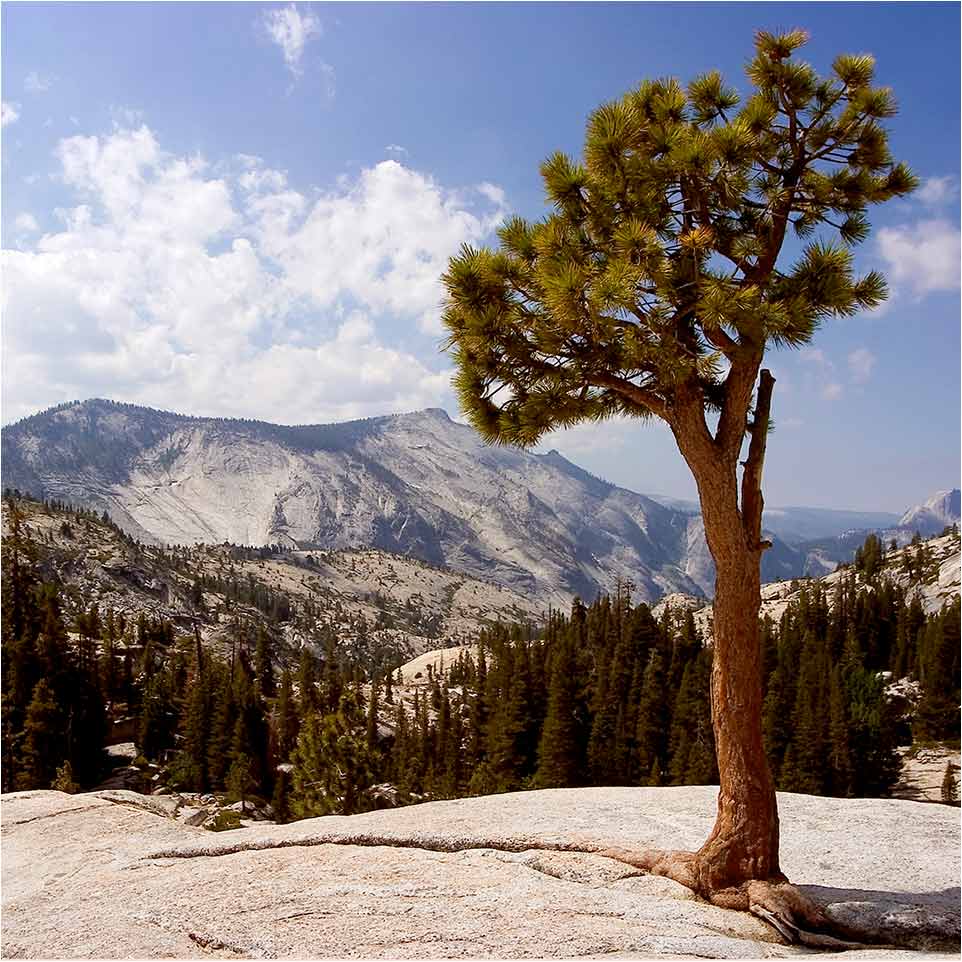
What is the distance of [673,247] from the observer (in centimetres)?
1034

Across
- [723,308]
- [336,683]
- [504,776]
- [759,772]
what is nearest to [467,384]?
[723,308]

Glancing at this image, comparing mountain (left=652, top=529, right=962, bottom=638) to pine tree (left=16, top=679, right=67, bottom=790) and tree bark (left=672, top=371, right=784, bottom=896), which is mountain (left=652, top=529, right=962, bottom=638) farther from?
tree bark (left=672, top=371, right=784, bottom=896)

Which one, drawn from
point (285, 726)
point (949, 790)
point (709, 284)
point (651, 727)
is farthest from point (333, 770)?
point (949, 790)

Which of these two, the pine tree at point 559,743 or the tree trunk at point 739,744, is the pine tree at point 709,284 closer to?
the tree trunk at point 739,744

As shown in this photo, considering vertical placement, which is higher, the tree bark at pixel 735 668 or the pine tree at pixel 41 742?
the tree bark at pixel 735 668

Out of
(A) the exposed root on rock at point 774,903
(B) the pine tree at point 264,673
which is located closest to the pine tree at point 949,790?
(A) the exposed root on rock at point 774,903

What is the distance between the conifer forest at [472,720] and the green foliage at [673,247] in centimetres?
2974

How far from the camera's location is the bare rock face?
8.20m

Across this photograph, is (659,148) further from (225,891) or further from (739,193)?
(225,891)

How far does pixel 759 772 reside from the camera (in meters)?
10.2

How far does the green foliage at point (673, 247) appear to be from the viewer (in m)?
9.66

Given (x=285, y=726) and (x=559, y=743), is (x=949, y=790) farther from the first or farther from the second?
(x=285, y=726)

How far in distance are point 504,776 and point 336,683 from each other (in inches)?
1455

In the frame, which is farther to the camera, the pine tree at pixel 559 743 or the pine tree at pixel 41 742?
the pine tree at pixel 559 743
